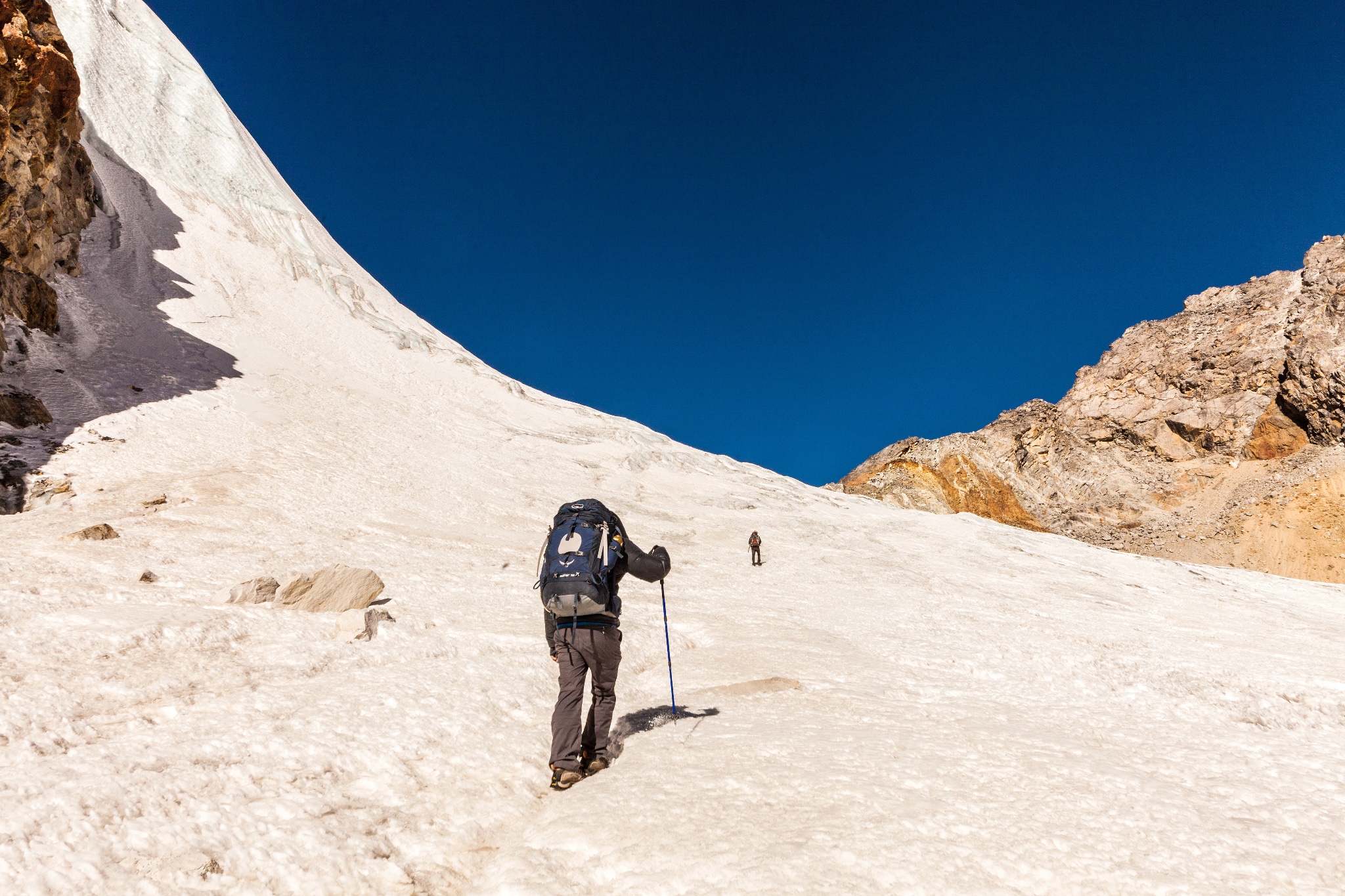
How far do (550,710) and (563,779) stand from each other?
1948 millimetres

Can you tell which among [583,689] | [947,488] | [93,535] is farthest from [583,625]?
[947,488]

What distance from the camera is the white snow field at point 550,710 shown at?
376 centimetres

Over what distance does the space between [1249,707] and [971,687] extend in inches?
129

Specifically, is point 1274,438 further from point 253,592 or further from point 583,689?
point 253,592

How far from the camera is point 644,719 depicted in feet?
22.4

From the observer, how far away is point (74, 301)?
28.1 metres

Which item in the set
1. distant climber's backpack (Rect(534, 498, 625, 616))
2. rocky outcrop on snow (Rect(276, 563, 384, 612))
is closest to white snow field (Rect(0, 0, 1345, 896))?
rocky outcrop on snow (Rect(276, 563, 384, 612))

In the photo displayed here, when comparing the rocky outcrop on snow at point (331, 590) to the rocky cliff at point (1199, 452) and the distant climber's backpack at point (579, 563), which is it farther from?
the rocky cliff at point (1199, 452)

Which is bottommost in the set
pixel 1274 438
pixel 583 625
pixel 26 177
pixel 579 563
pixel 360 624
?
pixel 360 624

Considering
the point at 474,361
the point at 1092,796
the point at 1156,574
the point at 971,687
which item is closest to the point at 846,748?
the point at 1092,796

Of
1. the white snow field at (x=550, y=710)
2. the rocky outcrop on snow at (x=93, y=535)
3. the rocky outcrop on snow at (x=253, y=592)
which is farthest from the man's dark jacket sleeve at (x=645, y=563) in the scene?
the rocky outcrop on snow at (x=93, y=535)

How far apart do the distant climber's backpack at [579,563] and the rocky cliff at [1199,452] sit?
6341 centimetres

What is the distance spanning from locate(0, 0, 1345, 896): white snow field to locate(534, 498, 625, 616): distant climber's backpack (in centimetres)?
141

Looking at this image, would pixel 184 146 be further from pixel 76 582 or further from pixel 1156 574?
pixel 1156 574
